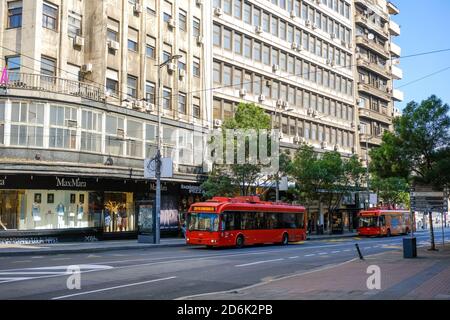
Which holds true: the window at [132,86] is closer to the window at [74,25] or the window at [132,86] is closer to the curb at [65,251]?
the window at [74,25]

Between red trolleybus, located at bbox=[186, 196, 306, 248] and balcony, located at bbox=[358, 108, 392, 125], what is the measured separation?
37044mm

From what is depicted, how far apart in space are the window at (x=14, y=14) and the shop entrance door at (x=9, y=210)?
994 centimetres

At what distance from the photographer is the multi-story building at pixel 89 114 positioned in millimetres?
29781

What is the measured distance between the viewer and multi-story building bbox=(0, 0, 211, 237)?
97.7 feet

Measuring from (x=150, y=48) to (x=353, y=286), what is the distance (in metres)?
30.1

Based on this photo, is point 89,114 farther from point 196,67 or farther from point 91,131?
point 196,67

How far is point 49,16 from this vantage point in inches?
1261

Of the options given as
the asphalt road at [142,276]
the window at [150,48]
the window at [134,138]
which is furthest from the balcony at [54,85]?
the asphalt road at [142,276]

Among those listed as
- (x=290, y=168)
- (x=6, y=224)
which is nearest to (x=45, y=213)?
(x=6, y=224)

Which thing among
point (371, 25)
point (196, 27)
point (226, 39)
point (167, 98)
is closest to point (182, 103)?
point (167, 98)
